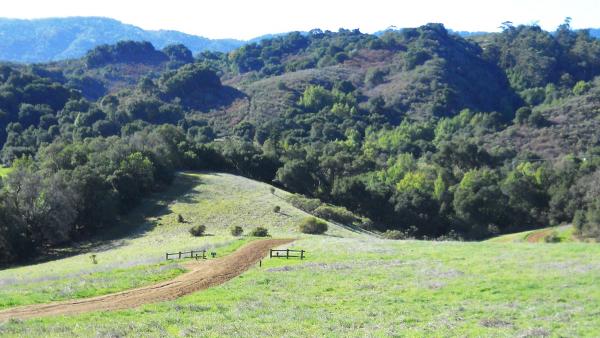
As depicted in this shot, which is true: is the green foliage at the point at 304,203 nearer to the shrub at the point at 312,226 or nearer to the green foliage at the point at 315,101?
the shrub at the point at 312,226

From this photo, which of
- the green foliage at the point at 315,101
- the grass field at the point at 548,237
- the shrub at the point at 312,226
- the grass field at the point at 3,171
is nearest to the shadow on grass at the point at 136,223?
the shrub at the point at 312,226

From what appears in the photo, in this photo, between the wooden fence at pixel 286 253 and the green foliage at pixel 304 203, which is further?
the green foliage at pixel 304 203

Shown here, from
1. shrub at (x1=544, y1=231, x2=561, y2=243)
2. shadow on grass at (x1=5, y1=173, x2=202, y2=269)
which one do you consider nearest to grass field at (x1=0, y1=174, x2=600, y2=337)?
shadow on grass at (x1=5, y1=173, x2=202, y2=269)

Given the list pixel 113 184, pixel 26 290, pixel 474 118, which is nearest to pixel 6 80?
pixel 113 184

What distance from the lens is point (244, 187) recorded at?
83.7m

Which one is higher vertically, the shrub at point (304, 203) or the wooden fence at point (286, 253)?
the wooden fence at point (286, 253)

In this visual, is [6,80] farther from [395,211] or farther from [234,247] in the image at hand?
[234,247]

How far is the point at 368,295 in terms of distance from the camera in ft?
86.4

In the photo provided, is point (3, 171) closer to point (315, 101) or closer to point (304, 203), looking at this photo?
point (304, 203)

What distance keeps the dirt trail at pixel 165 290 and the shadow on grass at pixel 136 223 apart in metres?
23.4

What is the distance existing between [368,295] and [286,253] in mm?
15198

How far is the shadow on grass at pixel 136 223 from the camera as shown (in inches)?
2379

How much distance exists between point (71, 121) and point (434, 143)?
93.1m

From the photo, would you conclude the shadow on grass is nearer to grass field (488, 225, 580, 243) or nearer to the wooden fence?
the wooden fence
